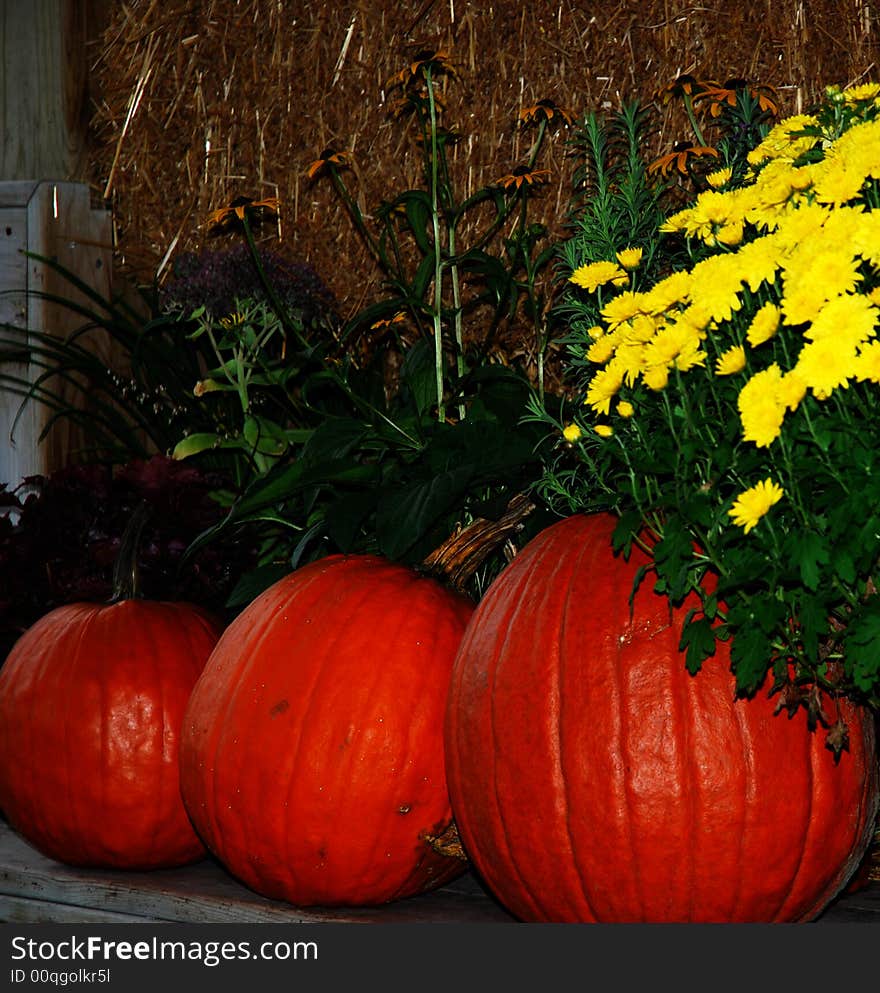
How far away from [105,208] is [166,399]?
0.49 metres

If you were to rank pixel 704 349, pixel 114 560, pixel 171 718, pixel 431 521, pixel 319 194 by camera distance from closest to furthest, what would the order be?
pixel 704 349 < pixel 431 521 < pixel 171 718 < pixel 114 560 < pixel 319 194

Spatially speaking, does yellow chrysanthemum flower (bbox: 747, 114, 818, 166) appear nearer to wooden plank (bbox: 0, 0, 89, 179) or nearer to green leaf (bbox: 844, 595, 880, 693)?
green leaf (bbox: 844, 595, 880, 693)

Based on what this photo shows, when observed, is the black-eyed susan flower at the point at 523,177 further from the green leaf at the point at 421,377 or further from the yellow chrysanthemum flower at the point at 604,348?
the yellow chrysanthemum flower at the point at 604,348

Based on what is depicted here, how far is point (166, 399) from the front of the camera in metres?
2.46

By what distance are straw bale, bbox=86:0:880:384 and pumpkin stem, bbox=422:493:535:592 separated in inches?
33.7

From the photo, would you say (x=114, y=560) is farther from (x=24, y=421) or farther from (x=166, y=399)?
(x=24, y=421)

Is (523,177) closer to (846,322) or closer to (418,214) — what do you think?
(418,214)

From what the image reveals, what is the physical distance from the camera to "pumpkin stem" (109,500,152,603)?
1.66m

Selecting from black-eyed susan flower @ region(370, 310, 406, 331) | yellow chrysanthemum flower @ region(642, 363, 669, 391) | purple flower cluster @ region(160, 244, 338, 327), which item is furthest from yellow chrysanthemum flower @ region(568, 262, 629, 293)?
purple flower cluster @ region(160, 244, 338, 327)

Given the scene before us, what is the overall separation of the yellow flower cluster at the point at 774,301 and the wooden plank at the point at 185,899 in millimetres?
647

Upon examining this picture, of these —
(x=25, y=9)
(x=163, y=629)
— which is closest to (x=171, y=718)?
(x=163, y=629)

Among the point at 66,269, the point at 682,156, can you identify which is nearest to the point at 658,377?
the point at 682,156

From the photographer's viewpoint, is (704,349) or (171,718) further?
(171,718)

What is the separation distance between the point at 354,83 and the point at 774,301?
1.57 meters
